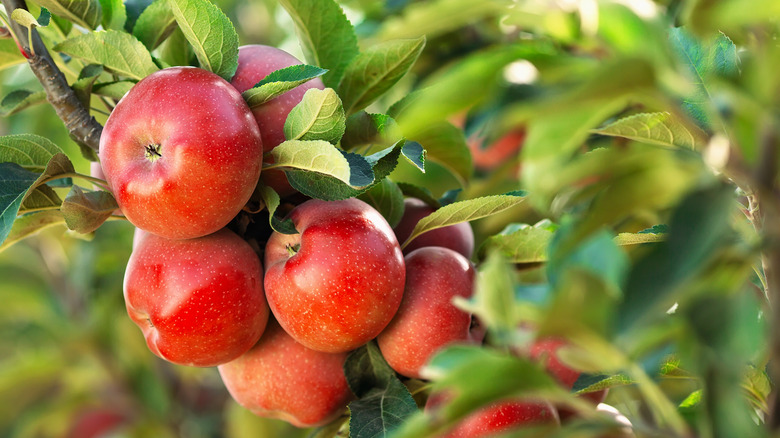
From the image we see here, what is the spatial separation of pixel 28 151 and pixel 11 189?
0.07 metres

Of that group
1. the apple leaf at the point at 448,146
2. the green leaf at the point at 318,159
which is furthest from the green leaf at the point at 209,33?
the apple leaf at the point at 448,146

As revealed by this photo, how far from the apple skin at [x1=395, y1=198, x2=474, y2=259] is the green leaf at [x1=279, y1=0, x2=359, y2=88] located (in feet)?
0.53

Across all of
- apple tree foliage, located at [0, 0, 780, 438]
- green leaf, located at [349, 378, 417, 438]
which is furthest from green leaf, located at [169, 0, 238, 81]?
green leaf, located at [349, 378, 417, 438]

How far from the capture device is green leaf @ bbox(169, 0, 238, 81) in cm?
64

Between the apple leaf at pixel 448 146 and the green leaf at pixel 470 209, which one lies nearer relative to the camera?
the green leaf at pixel 470 209

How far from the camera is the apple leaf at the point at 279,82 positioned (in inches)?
24.4

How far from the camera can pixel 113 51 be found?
0.67 meters

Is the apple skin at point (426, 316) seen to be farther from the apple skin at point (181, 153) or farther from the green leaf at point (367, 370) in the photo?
the apple skin at point (181, 153)

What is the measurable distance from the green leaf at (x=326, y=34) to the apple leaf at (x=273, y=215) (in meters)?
0.15

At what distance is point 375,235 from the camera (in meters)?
0.65

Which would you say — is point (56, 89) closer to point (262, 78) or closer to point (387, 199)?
point (262, 78)

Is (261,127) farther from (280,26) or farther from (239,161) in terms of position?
(280,26)

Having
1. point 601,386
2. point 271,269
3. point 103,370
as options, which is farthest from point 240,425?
point 601,386

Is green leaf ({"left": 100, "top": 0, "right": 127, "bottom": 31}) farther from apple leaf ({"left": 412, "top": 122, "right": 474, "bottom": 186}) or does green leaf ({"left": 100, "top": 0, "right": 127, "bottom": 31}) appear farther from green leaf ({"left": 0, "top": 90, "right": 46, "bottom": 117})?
apple leaf ({"left": 412, "top": 122, "right": 474, "bottom": 186})
